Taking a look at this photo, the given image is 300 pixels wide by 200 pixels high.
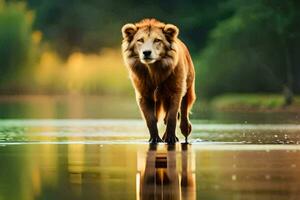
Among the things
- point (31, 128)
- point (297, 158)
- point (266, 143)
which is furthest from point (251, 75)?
point (297, 158)

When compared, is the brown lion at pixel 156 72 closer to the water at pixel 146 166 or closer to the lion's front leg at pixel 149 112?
the lion's front leg at pixel 149 112

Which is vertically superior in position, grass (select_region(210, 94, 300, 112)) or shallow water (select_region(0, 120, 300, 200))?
grass (select_region(210, 94, 300, 112))

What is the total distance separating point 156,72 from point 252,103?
27329 mm

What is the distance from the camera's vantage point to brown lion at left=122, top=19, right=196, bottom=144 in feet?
60.7

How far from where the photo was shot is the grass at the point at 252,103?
43812 mm

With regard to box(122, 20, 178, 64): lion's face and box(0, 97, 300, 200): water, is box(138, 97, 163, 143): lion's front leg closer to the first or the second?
box(0, 97, 300, 200): water

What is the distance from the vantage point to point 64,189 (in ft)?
39.3

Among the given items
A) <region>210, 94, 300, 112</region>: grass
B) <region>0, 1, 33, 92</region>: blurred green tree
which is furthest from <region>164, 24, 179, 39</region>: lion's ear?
<region>0, 1, 33, 92</region>: blurred green tree

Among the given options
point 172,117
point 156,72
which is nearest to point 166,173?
point 172,117

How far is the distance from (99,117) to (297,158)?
17.9 meters

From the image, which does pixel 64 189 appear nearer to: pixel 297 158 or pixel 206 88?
pixel 297 158

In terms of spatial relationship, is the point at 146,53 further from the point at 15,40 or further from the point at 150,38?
the point at 15,40

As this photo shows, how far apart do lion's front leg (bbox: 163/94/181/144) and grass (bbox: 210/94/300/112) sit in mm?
23605

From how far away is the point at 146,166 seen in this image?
14.6 m
